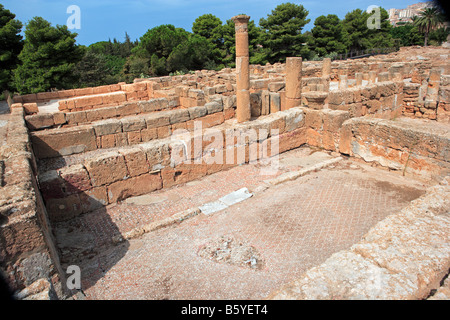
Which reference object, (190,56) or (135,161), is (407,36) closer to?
(190,56)

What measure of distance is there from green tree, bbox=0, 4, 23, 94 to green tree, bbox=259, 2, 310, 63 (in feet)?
94.0

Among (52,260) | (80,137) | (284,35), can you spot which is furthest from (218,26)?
(52,260)

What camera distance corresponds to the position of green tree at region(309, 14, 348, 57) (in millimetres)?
43781

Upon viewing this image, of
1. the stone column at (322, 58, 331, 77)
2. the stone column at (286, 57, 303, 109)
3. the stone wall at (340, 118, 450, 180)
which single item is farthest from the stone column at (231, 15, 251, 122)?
the stone column at (322, 58, 331, 77)

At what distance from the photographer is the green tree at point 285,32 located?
40438 millimetres

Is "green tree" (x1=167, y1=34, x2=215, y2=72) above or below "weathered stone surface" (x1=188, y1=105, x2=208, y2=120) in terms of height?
above

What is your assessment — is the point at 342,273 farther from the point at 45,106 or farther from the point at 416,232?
the point at 45,106

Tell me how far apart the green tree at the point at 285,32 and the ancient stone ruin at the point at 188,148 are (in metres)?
27.3

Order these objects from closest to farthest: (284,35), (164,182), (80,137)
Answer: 1. (164,182)
2. (80,137)
3. (284,35)

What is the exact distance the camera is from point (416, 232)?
10.3 feet

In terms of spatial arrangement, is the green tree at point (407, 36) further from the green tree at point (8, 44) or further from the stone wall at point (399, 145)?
the stone wall at point (399, 145)

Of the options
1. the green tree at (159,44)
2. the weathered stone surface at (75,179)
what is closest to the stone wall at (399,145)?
the weathered stone surface at (75,179)

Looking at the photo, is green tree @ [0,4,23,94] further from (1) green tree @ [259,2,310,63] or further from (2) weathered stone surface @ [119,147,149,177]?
(1) green tree @ [259,2,310,63]
